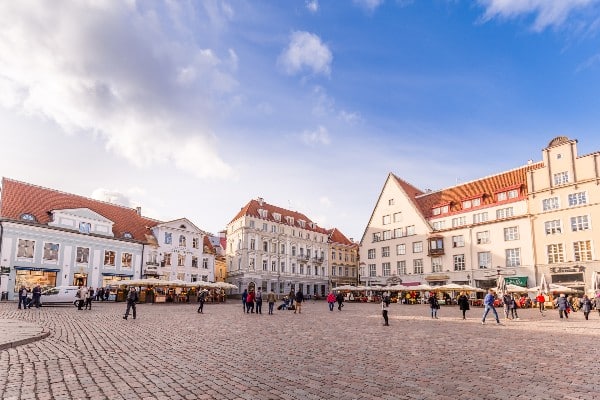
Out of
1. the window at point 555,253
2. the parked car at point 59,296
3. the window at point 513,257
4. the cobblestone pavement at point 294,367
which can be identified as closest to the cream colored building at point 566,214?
the window at point 555,253

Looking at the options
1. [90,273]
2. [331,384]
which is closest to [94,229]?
[90,273]

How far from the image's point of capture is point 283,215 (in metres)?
75.1

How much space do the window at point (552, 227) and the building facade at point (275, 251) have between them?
39102mm

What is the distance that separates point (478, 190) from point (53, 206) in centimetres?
5416

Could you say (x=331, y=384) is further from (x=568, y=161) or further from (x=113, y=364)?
(x=568, y=161)

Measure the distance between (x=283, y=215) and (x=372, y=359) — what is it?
65.2 metres

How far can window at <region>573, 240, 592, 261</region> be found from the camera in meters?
43.0

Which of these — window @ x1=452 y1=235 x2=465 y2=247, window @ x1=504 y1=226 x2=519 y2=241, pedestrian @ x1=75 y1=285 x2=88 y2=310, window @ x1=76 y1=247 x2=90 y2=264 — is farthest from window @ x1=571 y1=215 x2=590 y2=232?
window @ x1=76 y1=247 x2=90 y2=264

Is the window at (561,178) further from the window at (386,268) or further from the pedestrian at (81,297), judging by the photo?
the pedestrian at (81,297)

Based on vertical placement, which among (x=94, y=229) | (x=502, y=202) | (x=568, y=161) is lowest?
(x=94, y=229)

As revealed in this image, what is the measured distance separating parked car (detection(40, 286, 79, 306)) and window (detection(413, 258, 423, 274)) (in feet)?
147

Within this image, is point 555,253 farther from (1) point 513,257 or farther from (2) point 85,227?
(2) point 85,227

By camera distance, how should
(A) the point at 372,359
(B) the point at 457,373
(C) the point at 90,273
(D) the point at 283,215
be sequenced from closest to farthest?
(B) the point at 457,373 < (A) the point at 372,359 < (C) the point at 90,273 < (D) the point at 283,215

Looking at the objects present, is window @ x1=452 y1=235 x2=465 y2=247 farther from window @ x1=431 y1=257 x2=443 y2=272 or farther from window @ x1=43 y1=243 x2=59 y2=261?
window @ x1=43 y1=243 x2=59 y2=261
